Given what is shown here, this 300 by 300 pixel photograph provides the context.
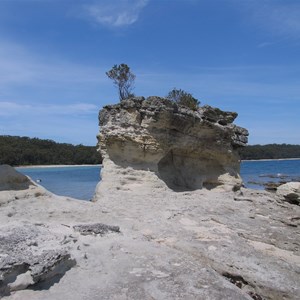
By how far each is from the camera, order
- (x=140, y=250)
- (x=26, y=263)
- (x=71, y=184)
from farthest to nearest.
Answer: (x=71, y=184) < (x=140, y=250) < (x=26, y=263)

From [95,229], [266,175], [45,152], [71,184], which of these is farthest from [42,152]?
[95,229]

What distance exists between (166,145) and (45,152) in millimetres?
86463

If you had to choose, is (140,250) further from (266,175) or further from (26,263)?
(266,175)

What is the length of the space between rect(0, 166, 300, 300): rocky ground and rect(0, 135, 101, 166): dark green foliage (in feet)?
243

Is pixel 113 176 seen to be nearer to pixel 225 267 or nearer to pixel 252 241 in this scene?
pixel 252 241

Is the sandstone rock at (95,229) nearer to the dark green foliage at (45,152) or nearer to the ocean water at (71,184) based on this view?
the ocean water at (71,184)

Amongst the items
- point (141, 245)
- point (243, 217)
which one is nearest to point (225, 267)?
point (141, 245)

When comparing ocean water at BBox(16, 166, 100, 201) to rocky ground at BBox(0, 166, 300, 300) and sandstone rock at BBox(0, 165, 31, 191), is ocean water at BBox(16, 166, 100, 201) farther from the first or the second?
rocky ground at BBox(0, 166, 300, 300)

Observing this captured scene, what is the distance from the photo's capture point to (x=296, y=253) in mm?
8695

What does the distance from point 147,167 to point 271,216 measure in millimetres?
5149

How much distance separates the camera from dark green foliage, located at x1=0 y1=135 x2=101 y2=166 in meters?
85.3

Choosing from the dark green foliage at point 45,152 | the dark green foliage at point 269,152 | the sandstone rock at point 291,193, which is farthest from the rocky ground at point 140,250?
the dark green foliage at point 269,152

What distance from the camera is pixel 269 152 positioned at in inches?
5271

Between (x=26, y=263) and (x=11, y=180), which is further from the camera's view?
(x=11, y=180)
